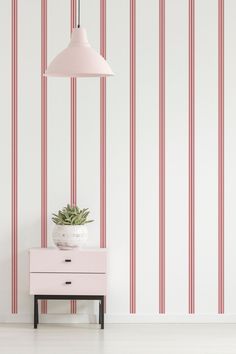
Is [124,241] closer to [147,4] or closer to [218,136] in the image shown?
[218,136]

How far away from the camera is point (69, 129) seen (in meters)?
5.59

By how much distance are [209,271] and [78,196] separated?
A: 3.59 ft

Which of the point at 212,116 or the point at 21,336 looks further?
the point at 212,116

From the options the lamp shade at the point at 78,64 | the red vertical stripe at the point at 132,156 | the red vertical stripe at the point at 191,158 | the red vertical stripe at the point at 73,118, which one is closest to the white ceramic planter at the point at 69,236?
the red vertical stripe at the point at 73,118

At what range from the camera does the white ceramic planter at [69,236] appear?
5297 millimetres

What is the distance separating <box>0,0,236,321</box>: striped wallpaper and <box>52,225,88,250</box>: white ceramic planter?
0.26 metres

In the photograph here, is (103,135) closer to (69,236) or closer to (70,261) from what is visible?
(69,236)

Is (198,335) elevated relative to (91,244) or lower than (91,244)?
lower

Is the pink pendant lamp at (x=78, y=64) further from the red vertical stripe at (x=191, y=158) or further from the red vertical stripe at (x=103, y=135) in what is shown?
the red vertical stripe at (x=191, y=158)

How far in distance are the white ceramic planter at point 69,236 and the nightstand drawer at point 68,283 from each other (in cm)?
20

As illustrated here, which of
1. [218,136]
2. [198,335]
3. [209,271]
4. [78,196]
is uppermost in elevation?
[218,136]

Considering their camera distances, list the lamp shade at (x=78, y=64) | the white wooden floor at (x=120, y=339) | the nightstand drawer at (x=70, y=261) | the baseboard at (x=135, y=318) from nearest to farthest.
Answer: the lamp shade at (x=78, y=64) < the white wooden floor at (x=120, y=339) < the nightstand drawer at (x=70, y=261) < the baseboard at (x=135, y=318)

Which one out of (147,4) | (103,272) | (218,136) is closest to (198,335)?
(103,272)

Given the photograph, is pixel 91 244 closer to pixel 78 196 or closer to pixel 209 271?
pixel 78 196
